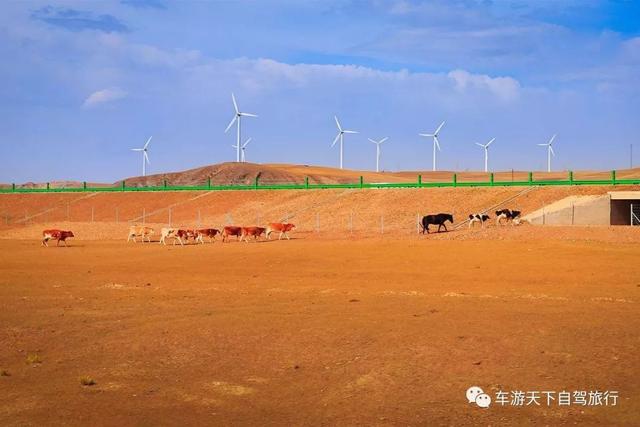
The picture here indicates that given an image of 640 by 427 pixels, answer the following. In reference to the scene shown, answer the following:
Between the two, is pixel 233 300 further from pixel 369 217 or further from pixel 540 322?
pixel 369 217

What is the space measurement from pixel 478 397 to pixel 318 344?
4356 millimetres

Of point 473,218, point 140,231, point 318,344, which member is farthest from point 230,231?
point 318,344

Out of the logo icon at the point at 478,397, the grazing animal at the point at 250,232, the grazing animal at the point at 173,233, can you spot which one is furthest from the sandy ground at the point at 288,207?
the logo icon at the point at 478,397

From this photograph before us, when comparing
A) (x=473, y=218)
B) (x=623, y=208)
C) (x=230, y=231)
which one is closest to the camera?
(x=230, y=231)

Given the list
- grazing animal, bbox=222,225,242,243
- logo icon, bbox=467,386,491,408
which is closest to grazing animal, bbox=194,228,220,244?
grazing animal, bbox=222,225,242,243

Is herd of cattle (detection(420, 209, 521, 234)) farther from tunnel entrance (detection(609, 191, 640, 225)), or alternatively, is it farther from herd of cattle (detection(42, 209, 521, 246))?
tunnel entrance (detection(609, 191, 640, 225))

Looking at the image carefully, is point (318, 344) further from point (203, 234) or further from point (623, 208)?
point (623, 208)

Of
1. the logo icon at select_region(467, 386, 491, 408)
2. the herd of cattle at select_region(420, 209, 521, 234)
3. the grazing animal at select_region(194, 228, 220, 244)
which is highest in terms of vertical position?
the herd of cattle at select_region(420, 209, 521, 234)

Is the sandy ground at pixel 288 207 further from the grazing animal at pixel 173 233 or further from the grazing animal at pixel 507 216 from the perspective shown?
the grazing animal at pixel 173 233

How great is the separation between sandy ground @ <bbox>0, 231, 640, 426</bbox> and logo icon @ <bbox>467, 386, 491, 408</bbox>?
0.52ft

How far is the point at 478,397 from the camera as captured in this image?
11.5 m

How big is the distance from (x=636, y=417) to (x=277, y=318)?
9.43m

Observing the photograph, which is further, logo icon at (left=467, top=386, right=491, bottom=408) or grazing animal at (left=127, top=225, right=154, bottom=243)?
grazing animal at (left=127, top=225, right=154, bottom=243)

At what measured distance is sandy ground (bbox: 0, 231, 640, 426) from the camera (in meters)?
11.2
